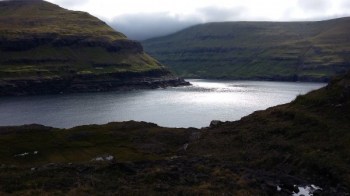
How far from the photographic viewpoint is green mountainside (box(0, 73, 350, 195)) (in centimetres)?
5972

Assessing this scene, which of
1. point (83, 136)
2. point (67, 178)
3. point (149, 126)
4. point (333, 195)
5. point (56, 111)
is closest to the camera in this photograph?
point (333, 195)

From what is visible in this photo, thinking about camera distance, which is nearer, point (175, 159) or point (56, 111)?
point (175, 159)

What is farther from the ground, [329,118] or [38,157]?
[329,118]

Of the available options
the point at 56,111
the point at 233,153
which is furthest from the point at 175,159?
the point at 56,111

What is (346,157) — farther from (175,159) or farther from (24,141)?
(24,141)

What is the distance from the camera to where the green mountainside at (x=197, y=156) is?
196ft

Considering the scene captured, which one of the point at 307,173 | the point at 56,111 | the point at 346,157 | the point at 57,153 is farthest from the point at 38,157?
the point at 56,111

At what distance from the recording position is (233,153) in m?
81.7

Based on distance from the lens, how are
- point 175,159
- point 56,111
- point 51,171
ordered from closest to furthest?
point 51,171 < point 175,159 < point 56,111

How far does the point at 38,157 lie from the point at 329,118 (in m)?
56.5

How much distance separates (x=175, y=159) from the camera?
7669 centimetres

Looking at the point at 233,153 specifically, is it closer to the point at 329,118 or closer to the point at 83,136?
the point at 329,118

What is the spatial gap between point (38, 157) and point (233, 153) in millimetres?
36857

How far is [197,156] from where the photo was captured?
8075 centimetres
